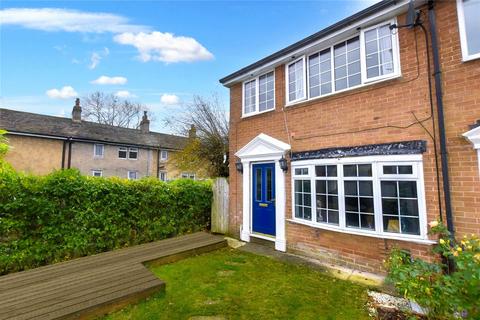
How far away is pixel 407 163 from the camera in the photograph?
494 centimetres

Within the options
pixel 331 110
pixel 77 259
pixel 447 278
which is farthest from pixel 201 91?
pixel 447 278

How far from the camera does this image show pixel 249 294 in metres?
4.55

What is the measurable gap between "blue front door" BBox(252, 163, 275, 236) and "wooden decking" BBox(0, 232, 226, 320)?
105 inches

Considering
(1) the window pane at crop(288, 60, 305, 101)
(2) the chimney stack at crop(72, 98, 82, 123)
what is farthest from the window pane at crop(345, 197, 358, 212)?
(2) the chimney stack at crop(72, 98, 82, 123)

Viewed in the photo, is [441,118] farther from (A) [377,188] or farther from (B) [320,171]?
(B) [320,171]

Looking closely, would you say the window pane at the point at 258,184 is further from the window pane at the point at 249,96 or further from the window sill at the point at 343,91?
the window sill at the point at 343,91

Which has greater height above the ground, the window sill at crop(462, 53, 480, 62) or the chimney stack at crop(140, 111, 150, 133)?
the chimney stack at crop(140, 111, 150, 133)

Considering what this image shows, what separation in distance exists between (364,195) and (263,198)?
3.28 meters

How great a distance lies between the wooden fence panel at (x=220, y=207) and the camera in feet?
30.4

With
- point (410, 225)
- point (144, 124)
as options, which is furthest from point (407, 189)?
point (144, 124)

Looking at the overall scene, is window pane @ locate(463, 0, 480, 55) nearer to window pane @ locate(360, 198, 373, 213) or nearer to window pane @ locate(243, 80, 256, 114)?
window pane @ locate(360, 198, 373, 213)

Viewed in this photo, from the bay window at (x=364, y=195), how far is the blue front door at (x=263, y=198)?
1.02 metres

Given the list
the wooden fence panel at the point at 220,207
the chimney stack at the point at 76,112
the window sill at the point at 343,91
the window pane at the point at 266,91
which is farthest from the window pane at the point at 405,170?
the chimney stack at the point at 76,112

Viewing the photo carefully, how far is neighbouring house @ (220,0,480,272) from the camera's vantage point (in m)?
4.52
